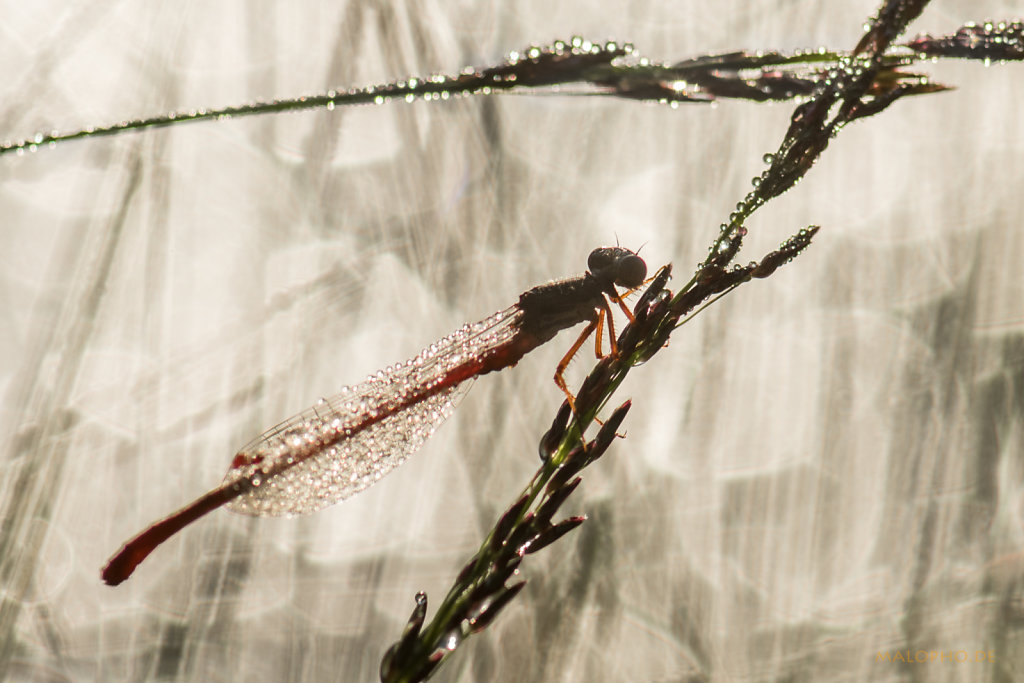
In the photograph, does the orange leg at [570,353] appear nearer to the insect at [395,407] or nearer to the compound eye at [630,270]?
the insect at [395,407]

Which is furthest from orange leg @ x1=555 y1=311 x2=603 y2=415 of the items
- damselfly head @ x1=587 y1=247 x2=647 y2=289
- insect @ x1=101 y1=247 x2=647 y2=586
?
damselfly head @ x1=587 y1=247 x2=647 y2=289

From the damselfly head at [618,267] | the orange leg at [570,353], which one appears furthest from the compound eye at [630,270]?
the orange leg at [570,353]

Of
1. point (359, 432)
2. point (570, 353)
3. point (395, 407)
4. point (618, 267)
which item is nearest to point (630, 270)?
point (618, 267)

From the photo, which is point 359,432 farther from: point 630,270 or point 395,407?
point 630,270

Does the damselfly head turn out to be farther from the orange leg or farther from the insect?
the orange leg

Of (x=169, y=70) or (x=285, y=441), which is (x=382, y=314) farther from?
(x=169, y=70)

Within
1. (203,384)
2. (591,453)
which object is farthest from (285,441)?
(591,453)

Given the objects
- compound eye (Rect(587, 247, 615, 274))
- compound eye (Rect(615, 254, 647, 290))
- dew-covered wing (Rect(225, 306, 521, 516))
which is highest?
compound eye (Rect(587, 247, 615, 274))
